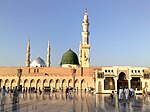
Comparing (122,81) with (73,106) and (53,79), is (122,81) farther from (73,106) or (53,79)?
(73,106)

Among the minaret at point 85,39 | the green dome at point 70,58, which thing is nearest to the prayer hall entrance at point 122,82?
the minaret at point 85,39

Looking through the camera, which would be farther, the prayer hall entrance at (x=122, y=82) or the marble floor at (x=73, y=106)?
the prayer hall entrance at (x=122, y=82)

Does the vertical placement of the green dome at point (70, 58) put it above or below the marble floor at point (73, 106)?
above

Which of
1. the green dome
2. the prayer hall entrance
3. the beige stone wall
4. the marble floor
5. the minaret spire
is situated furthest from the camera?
the green dome

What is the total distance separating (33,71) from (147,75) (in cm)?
3199

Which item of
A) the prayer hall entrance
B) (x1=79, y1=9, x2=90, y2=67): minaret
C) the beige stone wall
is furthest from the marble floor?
the beige stone wall

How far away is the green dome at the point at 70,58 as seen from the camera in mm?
69431

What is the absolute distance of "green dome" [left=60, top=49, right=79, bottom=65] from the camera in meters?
69.4

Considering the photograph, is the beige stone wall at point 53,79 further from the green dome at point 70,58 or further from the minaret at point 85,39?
the green dome at point 70,58

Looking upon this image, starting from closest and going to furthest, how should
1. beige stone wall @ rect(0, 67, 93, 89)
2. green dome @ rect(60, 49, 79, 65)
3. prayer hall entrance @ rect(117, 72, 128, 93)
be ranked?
prayer hall entrance @ rect(117, 72, 128, 93)
beige stone wall @ rect(0, 67, 93, 89)
green dome @ rect(60, 49, 79, 65)

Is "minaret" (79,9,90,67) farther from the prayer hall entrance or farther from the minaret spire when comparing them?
the prayer hall entrance

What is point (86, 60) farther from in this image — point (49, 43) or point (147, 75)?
point (147, 75)

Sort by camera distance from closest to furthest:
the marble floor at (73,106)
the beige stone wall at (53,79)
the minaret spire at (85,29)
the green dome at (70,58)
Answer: the marble floor at (73,106) → the minaret spire at (85,29) → the beige stone wall at (53,79) → the green dome at (70,58)

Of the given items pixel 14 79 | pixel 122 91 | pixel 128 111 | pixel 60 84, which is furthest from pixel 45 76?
pixel 128 111
